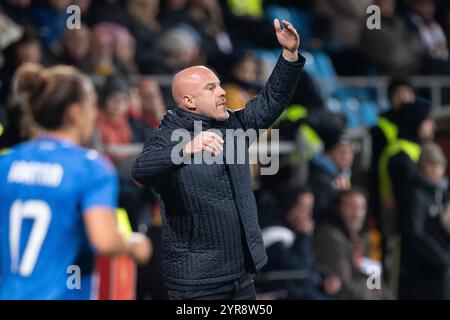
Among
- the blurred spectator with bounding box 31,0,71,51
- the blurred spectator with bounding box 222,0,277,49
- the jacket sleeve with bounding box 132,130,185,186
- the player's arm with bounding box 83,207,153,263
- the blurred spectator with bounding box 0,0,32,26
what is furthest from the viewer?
the blurred spectator with bounding box 222,0,277,49

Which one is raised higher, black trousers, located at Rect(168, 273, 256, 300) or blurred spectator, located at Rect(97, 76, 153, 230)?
blurred spectator, located at Rect(97, 76, 153, 230)

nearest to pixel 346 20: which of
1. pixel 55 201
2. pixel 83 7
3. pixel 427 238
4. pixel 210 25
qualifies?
pixel 210 25

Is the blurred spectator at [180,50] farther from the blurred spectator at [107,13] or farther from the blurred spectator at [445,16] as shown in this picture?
the blurred spectator at [445,16]

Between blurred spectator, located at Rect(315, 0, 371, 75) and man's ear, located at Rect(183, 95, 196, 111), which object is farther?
blurred spectator, located at Rect(315, 0, 371, 75)

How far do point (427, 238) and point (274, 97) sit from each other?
3768mm

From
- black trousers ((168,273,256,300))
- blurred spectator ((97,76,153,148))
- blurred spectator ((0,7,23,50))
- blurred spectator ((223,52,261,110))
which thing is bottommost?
black trousers ((168,273,256,300))

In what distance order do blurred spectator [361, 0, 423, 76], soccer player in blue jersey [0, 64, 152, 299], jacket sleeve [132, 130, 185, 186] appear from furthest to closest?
blurred spectator [361, 0, 423, 76]
jacket sleeve [132, 130, 185, 186]
soccer player in blue jersey [0, 64, 152, 299]

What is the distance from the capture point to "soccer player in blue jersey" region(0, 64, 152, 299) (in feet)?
15.1

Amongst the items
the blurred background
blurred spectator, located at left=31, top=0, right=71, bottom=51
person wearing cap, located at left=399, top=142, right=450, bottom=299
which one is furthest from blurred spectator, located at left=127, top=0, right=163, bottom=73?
person wearing cap, located at left=399, top=142, right=450, bottom=299

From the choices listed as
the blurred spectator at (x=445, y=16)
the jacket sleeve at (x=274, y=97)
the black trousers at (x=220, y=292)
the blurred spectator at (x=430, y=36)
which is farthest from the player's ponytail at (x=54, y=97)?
the blurred spectator at (x=445, y=16)

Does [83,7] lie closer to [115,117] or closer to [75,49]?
[75,49]

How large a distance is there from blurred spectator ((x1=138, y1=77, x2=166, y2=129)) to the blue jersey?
A: 4022 millimetres

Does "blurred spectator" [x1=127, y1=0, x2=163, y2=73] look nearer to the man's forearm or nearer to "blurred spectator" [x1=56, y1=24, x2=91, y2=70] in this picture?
"blurred spectator" [x1=56, y1=24, x2=91, y2=70]

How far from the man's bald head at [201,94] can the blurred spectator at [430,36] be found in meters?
7.03
